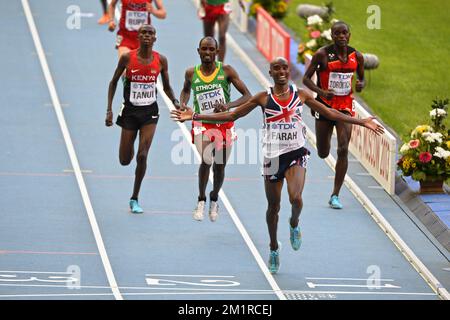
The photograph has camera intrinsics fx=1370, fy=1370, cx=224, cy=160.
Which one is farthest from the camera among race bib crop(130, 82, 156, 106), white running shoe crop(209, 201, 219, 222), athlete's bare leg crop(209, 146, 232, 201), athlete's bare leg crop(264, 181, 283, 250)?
race bib crop(130, 82, 156, 106)

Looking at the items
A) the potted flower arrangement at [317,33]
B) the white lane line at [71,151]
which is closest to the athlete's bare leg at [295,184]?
the white lane line at [71,151]

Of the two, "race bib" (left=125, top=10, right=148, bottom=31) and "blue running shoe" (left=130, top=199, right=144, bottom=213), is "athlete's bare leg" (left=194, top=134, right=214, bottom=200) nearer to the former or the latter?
"blue running shoe" (left=130, top=199, right=144, bottom=213)

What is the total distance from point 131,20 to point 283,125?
24.8ft

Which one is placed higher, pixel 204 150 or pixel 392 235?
pixel 204 150

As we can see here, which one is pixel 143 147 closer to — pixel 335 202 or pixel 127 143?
pixel 127 143

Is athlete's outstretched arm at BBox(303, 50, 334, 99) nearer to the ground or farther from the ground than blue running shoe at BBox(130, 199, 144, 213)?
farther from the ground

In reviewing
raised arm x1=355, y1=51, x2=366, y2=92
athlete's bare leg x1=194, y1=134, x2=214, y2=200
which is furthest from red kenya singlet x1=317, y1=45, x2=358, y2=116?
Result: athlete's bare leg x1=194, y1=134, x2=214, y2=200

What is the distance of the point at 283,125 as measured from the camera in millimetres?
14469

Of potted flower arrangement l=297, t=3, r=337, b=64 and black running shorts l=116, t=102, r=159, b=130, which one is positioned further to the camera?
potted flower arrangement l=297, t=3, r=337, b=64

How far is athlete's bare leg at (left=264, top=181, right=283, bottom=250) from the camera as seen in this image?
48.0ft

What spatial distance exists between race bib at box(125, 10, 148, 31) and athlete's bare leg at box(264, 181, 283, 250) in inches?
286

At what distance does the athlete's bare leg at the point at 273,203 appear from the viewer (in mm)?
14617

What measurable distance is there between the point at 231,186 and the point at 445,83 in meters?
8.11

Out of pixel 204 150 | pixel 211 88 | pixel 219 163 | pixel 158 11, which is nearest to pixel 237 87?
pixel 211 88
